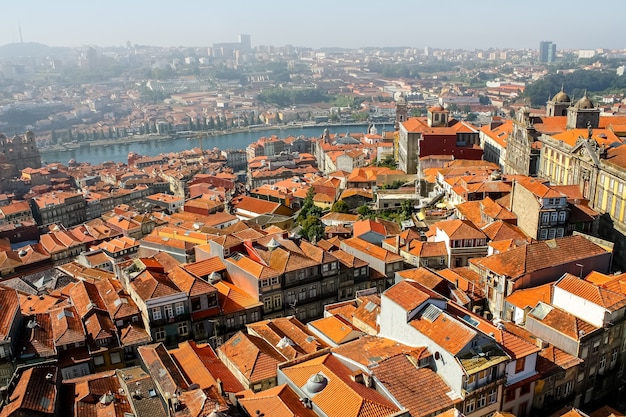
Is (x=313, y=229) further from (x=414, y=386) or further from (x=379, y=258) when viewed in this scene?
(x=414, y=386)

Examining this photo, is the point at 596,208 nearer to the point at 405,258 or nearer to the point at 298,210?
the point at 405,258

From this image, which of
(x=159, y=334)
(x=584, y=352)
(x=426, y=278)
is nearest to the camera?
(x=584, y=352)

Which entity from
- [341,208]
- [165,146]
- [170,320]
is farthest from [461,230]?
[165,146]

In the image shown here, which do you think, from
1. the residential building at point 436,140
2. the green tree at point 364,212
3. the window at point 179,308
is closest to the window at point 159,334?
the window at point 179,308

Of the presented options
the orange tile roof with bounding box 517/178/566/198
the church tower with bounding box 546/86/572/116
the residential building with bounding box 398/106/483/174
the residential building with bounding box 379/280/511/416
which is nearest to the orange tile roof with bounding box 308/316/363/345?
the residential building with bounding box 379/280/511/416

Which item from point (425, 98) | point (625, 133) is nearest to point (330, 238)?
point (625, 133)

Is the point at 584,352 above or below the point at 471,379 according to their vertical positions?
below

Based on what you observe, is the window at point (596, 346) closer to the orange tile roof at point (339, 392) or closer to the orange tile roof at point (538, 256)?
the orange tile roof at point (538, 256)
